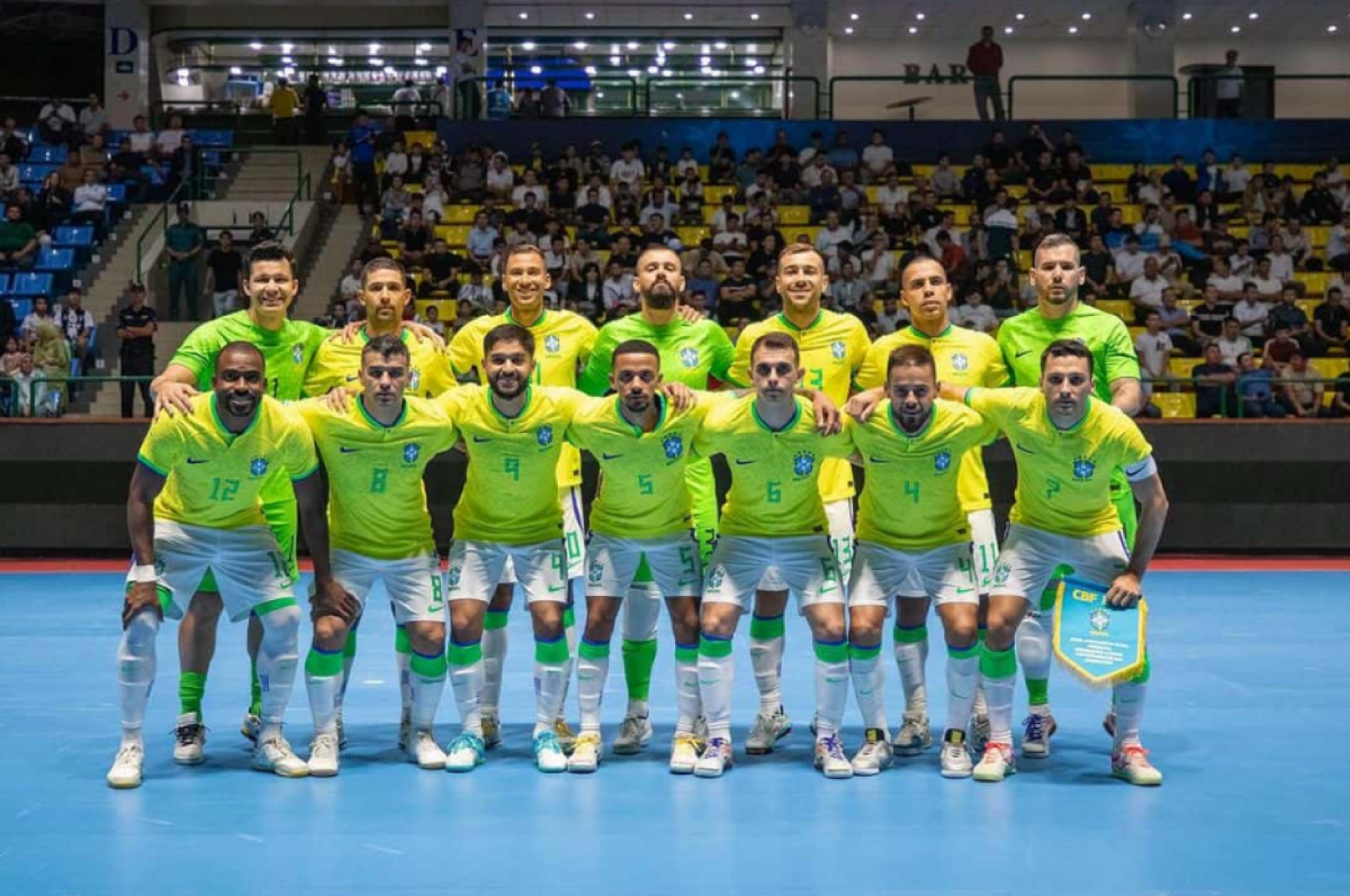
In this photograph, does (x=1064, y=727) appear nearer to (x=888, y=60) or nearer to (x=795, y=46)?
(x=795, y=46)

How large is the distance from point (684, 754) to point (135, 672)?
8.19 ft

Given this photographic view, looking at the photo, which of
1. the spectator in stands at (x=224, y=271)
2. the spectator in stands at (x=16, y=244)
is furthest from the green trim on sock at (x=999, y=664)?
the spectator in stands at (x=16, y=244)

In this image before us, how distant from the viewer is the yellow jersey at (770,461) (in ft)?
23.8

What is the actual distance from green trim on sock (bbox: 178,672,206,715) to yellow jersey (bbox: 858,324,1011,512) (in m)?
3.68

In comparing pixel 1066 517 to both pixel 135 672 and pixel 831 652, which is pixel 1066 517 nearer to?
pixel 831 652

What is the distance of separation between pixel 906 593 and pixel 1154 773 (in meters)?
1.35

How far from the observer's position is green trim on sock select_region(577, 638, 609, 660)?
7410 millimetres

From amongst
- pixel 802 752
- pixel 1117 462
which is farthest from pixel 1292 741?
pixel 802 752

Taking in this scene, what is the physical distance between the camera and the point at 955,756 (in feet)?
23.3

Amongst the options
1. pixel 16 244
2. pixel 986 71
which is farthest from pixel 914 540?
pixel 986 71

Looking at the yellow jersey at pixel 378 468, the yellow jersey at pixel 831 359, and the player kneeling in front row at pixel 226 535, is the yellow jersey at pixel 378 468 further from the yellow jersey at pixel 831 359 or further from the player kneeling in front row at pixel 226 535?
the yellow jersey at pixel 831 359

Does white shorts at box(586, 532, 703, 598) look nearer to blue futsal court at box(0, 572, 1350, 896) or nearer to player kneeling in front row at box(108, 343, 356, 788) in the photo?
blue futsal court at box(0, 572, 1350, 896)

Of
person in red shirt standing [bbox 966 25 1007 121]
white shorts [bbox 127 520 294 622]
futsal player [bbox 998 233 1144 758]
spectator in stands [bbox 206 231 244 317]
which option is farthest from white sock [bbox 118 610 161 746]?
person in red shirt standing [bbox 966 25 1007 121]

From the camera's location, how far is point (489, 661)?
7773mm
